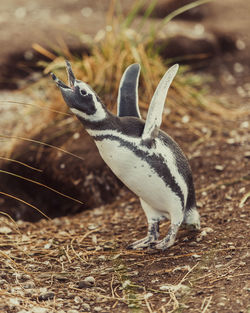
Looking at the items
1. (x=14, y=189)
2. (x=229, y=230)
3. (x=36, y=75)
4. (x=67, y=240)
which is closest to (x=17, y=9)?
(x=36, y=75)

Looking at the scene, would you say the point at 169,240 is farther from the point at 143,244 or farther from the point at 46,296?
the point at 46,296

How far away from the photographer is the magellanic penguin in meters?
1.66

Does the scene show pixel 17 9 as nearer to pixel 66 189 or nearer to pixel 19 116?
pixel 19 116

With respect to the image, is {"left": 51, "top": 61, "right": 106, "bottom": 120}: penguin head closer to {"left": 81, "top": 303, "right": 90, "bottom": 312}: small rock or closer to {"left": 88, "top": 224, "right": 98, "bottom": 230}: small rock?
{"left": 81, "top": 303, "right": 90, "bottom": 312}: small rock

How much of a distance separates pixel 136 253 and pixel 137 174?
32cm

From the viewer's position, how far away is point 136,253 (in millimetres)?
1913

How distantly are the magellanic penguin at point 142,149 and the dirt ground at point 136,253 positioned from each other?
0.44 ft

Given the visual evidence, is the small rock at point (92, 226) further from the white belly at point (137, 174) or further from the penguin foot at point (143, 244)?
the white belly at point (137, 174)

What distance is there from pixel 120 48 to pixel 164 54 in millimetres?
1081

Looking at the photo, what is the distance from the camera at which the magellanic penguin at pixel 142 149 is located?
166cm

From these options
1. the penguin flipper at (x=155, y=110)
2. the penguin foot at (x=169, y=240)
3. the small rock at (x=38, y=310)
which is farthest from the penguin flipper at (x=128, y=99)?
the small rock at (x=38, y=310)

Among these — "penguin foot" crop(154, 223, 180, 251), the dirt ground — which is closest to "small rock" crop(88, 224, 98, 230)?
the dirt ground

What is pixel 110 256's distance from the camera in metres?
1.94

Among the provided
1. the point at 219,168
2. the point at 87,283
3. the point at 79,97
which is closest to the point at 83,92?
the point at 79,97
